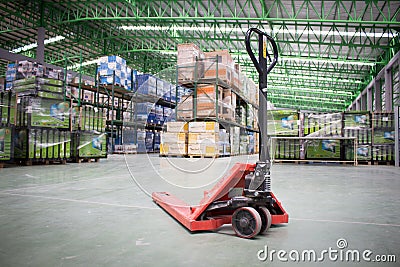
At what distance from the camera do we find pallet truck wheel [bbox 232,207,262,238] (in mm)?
1706

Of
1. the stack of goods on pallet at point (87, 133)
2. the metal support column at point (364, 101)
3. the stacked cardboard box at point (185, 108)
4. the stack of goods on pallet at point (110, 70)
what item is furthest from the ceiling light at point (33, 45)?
the metal support column at point (364, 101)

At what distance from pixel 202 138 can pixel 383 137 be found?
604 centimetres

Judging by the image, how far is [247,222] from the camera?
68.1 inches

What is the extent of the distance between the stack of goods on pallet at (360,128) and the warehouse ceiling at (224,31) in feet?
9.11

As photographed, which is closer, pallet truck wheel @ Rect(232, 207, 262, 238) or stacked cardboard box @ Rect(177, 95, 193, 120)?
pallet truck wheel @ Rect(232, 207, 262, 238)

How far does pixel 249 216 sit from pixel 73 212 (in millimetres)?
1419

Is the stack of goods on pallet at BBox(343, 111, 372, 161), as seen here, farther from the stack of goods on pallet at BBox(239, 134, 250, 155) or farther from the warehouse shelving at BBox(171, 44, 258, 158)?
the stack of goods on pallet at BBox(239, 134, 250, 155)

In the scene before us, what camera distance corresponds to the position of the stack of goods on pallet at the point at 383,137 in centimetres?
981

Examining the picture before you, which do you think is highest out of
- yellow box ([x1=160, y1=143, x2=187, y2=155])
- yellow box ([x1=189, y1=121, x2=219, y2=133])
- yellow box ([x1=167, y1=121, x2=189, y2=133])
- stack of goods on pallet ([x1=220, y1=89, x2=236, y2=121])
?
stack of goods on pallet ([x1=220, y1=89, x2=236, y2=121])

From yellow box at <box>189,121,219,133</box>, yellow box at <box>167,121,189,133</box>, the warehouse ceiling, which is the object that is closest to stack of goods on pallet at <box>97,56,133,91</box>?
the warehouse ceiling

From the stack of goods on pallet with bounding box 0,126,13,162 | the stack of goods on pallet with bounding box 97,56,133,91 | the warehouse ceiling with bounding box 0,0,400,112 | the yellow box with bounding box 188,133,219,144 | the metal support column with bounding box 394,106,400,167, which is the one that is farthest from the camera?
the warehouse ceiling with bounding box 0,0,400,112

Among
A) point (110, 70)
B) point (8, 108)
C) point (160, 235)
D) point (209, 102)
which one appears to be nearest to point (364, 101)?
point (209, 102)

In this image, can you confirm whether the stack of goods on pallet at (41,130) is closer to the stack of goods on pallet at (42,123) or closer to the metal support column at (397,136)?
the stack of goods on pallet at (42,123)

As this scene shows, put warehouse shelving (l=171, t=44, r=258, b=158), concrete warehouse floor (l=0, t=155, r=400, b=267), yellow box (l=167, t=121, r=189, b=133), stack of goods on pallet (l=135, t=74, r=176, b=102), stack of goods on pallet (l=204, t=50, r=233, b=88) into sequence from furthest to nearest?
1. stack of goods on pallet (l=204, t=50, r=233, b=88)
2. warehouse shelving (l=171, t=44, r=258, b=158)
3. yellow box (l=167, t=121, r=189, b=133)
4. stack of goods on pallet (l=135, t=74, r=176, b=102)
5. concrete warehouse floor (l=0, t=155, r=400, b=267)
